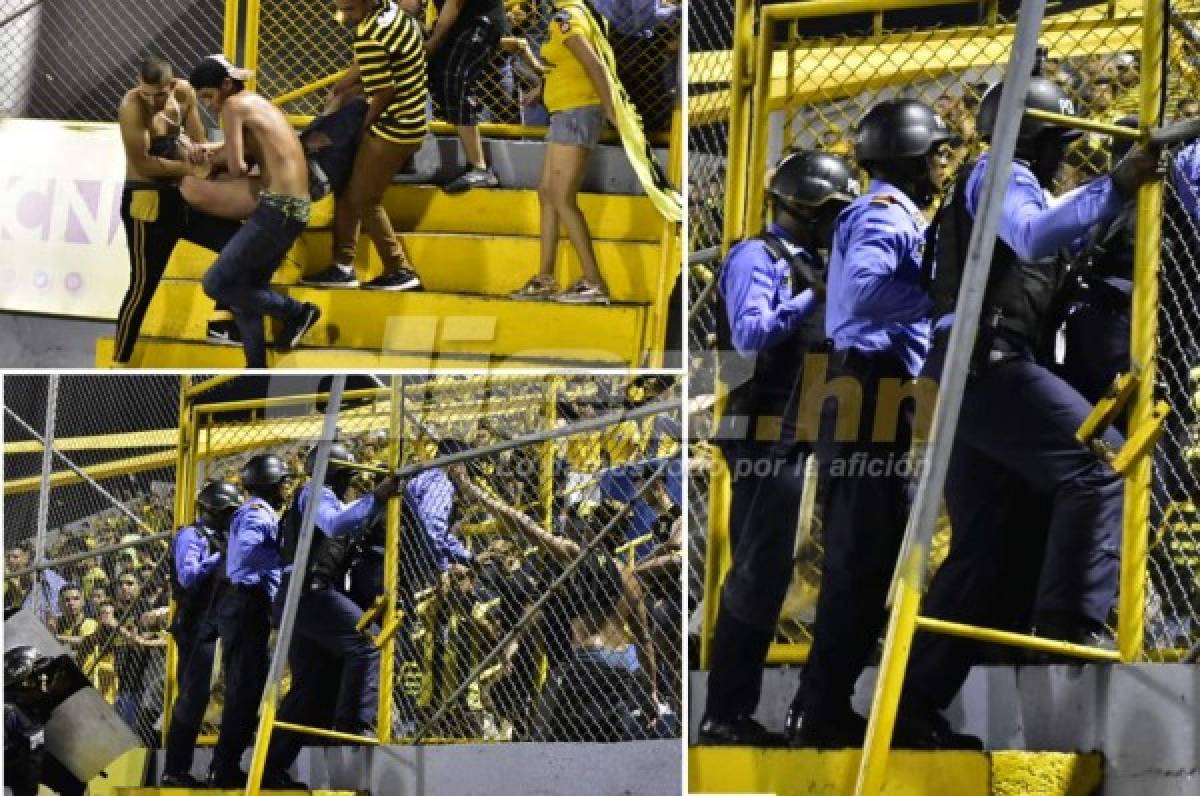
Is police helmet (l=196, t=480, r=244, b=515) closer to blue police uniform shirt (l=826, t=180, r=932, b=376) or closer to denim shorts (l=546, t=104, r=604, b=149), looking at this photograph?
denim shorts (l=546, t=104, r=604, b=149)

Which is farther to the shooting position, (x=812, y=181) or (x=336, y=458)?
(x=336, y=458)

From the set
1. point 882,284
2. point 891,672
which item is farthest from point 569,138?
point 891,672

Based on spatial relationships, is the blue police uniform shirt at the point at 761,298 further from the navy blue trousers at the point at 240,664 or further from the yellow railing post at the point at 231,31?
the navy blue trousers at the point at 240,664

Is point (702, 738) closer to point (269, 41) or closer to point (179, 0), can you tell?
point (269, 41)

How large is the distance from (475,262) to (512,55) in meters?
0.80

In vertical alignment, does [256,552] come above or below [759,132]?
below

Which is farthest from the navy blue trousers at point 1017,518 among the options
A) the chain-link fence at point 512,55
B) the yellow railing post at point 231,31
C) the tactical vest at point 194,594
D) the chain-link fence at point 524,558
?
the tactical vest at point 194,594

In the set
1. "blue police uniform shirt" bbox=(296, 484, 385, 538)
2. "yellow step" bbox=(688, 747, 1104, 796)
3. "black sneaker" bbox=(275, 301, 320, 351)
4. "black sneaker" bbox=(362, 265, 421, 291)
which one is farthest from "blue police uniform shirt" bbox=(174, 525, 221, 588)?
"yellow step" bbox=(688, 747, 1104, 796)

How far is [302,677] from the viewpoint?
8992mm

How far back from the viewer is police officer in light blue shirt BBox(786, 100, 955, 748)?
19.0ft

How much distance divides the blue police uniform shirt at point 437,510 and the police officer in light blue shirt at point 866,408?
2.84 metres

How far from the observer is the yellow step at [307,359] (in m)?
8.03

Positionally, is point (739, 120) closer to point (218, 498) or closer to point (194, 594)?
point (218, 498)

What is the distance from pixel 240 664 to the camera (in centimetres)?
923
